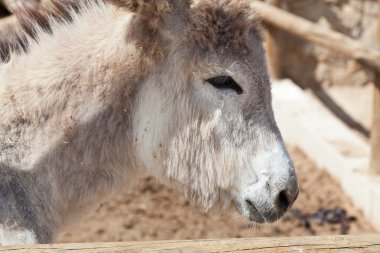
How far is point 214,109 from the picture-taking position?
8.58 ft

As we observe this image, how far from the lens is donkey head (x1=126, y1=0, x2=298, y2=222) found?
8.47 feet

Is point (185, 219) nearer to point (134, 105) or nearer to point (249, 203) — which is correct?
point (249, 203)

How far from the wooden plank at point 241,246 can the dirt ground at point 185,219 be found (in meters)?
2.62

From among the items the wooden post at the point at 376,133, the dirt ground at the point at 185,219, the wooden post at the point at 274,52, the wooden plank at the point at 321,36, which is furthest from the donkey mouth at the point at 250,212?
the wooden post at the point at 274,52

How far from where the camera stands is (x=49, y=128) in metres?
2.53

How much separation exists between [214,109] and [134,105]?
0.92 feet

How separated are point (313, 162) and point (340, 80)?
157 centimetres

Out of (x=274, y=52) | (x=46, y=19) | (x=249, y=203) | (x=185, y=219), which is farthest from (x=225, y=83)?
(x=274, y=52)

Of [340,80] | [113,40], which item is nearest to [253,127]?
[113,40]

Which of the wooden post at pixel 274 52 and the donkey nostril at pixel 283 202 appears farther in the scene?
the wooden post at pixel 274 52

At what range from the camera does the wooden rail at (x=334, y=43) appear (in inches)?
208

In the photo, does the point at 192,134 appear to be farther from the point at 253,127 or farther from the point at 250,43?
the point at 250,43

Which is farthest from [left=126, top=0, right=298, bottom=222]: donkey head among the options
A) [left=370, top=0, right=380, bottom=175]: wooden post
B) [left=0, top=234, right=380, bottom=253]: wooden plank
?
[left=370, top=0, right=380, bottom=175]: wooden post

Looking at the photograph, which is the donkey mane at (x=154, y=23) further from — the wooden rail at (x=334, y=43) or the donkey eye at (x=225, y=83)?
the wooden rail at (x=334, y=43)
